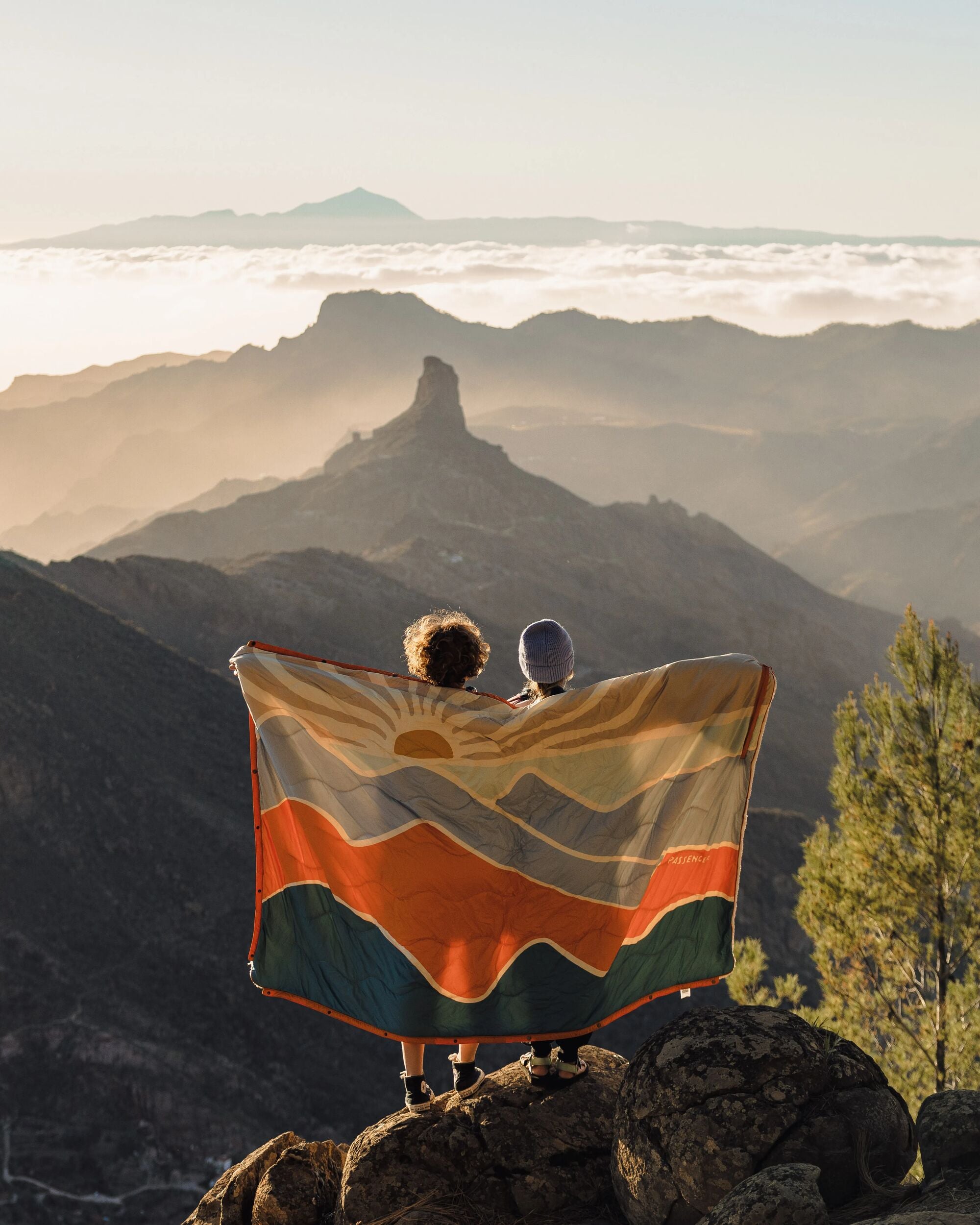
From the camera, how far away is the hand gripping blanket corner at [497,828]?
6715 millimetres

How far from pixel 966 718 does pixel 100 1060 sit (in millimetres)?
25647

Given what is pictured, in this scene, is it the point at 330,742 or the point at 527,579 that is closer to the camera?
the point at 330,742

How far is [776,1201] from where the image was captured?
18.0 ft

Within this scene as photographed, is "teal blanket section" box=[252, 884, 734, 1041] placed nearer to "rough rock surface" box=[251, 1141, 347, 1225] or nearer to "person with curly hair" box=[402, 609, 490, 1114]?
"person with curly hair" box=[402, 609, 490, 1114]

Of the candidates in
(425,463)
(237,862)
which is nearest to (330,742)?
(237,862)

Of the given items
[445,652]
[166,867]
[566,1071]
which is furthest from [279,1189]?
[166,867]

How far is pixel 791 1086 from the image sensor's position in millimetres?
6312

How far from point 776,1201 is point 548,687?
120 inches

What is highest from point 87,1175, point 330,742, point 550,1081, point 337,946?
point 330,742

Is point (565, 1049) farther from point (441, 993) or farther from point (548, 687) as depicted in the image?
point (548, 687)

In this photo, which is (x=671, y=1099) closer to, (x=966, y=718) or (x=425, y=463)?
(x=966, y=718)

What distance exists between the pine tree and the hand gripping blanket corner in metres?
4.96

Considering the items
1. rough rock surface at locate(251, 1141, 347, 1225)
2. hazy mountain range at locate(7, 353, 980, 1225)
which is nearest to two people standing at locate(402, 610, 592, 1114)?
rough rock surface at locate(251, 1141, 347, 1225)

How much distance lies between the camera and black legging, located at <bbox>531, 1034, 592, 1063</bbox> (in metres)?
7.18
